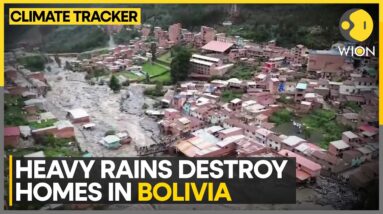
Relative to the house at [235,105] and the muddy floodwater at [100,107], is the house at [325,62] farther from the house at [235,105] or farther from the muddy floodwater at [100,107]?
the muddy floodwater at [100,107]

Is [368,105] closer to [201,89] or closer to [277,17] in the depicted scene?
[277,17]

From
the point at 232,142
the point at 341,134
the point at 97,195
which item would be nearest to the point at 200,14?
the point at 232,142

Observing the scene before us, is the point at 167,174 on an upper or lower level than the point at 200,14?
lower

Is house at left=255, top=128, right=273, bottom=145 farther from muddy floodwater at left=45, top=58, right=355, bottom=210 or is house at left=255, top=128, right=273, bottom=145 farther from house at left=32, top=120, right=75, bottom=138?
house at left=32, top=120, right=75, bottom=138

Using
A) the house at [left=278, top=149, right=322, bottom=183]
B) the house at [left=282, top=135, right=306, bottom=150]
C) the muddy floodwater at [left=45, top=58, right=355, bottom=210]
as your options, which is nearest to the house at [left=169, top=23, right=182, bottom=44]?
the muddy floodwater at [left=45, top=58, right=355, bottom=210]

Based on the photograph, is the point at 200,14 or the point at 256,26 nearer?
the point at 200,14

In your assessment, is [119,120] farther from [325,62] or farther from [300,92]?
[325,62]

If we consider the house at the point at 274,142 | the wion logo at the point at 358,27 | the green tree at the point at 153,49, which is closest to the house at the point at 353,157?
the house at the point at 274,142
